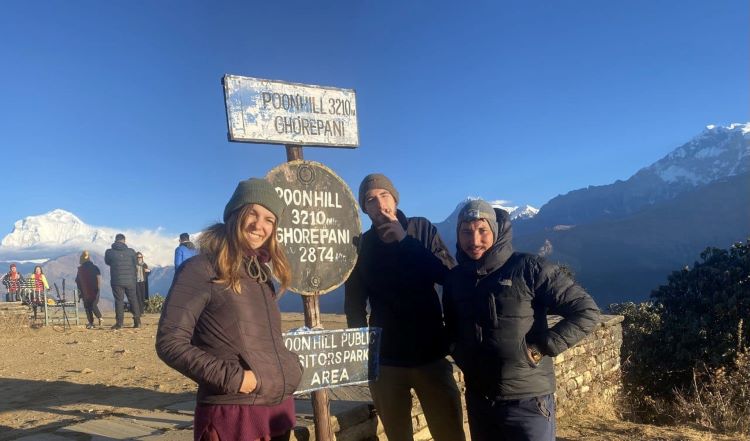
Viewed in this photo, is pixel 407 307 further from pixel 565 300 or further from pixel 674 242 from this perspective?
pixel 674 242

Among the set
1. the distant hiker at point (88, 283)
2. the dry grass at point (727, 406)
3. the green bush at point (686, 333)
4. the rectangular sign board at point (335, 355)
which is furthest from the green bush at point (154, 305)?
the rectangular sign board at point (335, 355)

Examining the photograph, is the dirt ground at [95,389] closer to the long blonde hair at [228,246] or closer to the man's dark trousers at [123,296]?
the man's dark trousers at [123,296]

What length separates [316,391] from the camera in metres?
2.93

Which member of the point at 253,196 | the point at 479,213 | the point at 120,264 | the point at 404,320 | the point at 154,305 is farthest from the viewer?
the point at 154,305

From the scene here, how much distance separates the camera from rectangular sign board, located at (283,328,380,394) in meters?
2.71

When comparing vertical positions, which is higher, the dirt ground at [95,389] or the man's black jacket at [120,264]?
the man's black jacket at [120,264]

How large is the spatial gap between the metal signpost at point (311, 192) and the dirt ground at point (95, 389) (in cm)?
280

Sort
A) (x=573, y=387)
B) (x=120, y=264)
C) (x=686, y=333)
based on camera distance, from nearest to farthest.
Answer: (x=573, y=387) → (x=120, y=264) → (x=686, y=333)

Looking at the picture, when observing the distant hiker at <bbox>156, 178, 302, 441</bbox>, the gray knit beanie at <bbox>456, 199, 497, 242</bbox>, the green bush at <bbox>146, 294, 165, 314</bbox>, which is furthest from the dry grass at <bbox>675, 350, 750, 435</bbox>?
the green bush at <bbox>146, 294, 165, 314</bbox>

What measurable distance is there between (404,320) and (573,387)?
4.74m

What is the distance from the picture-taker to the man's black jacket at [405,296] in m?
3.08

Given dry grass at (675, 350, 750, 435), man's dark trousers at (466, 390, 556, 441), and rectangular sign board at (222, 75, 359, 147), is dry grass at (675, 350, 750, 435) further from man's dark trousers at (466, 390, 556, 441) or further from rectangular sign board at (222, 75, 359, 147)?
rectangular sign board at (222, 75, 359, 147)

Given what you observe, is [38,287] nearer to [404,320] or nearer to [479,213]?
[404,320]

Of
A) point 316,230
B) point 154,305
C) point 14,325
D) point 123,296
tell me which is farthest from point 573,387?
point 154,305
